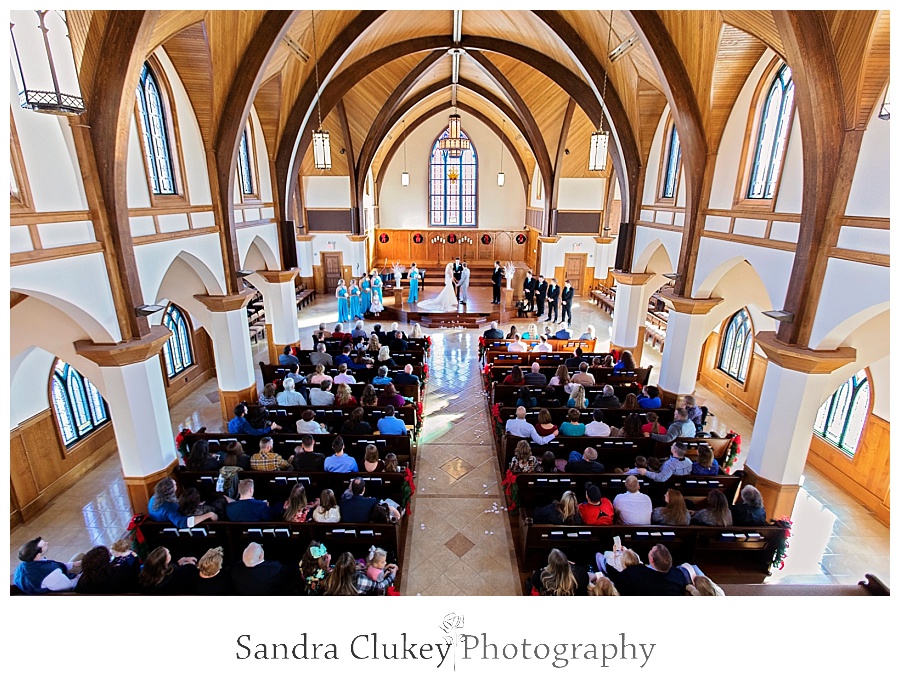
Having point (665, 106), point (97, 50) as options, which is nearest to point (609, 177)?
point (665, 106)

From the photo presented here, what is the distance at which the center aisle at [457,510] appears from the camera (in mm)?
5809

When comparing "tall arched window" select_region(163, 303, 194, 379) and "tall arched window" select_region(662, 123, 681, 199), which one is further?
"tall arched window" select_region(163, 303, 194, 379)

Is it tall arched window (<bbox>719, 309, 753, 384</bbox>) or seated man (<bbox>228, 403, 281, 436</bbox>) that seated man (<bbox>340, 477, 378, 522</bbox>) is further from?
tall arched window (<bbox>719, 309, 753, 384</bbox>)

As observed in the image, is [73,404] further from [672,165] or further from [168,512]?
[672,165]

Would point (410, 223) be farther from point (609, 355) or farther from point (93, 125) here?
point (93, 125)

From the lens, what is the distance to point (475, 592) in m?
5.63

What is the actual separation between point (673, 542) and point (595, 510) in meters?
0.91

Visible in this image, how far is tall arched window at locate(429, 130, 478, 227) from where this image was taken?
27422mm

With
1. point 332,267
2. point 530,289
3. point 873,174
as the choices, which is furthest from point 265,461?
point 332,267

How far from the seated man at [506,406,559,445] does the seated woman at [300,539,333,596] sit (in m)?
3.65

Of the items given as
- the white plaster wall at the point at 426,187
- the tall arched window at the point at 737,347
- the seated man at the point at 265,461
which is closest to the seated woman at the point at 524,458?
the seated man at the point at 265,461

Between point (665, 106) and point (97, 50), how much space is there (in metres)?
10.9

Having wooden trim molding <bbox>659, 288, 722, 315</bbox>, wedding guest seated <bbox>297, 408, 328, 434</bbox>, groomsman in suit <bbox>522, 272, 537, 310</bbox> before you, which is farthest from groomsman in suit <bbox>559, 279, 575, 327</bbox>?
wedding guest seated <bbox>297, 408, 328, 434</bbox>

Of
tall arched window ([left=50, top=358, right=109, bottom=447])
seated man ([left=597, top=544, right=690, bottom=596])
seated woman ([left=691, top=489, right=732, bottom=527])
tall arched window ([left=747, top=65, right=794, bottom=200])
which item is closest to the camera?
seated man ([left=597, top=544, right=690, bottom=596])
